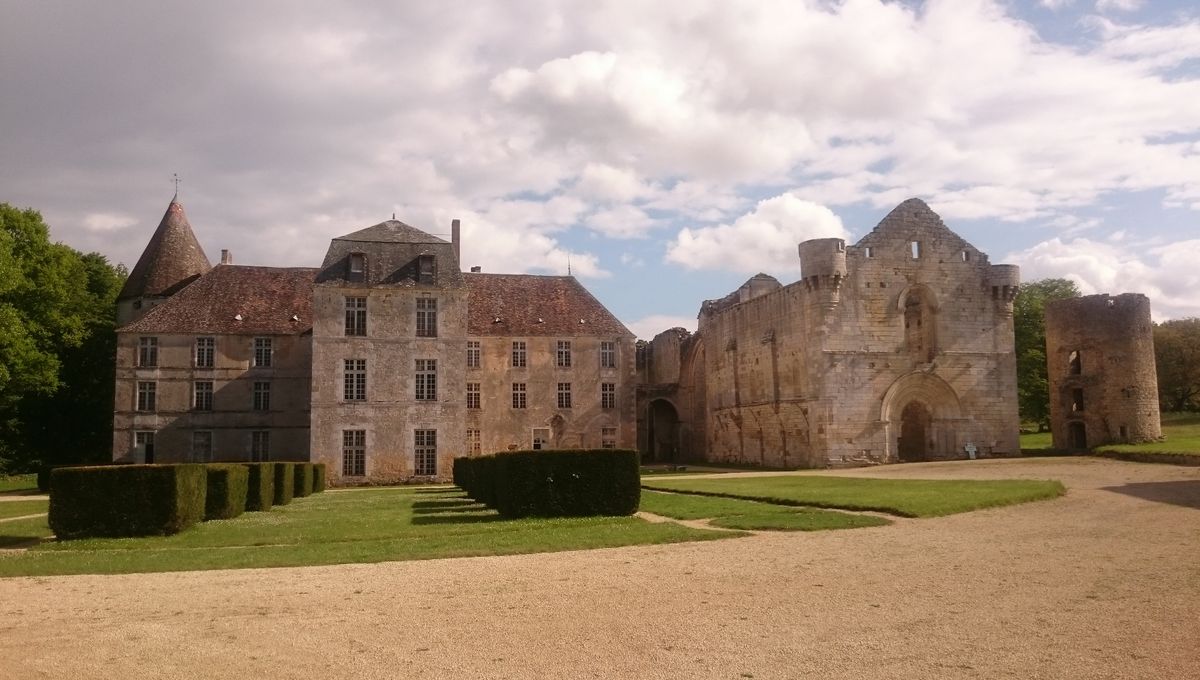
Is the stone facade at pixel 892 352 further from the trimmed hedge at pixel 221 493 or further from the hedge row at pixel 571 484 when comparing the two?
the trimmed hedge at pixel 221 493

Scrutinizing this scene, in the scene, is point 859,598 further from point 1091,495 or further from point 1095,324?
point 1095,324

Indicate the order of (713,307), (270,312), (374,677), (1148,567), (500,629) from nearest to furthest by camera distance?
1. (374,677)
2. (500,629)
3. (1148,567)
4. (270,312)
5. (713,307)

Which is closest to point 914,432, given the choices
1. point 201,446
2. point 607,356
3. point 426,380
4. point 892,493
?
point 607,356

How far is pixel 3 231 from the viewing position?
3494cm

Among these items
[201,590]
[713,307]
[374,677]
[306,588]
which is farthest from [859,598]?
[713,307]

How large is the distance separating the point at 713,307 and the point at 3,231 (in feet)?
101

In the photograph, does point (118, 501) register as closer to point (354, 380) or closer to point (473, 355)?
→ point (354, 380)

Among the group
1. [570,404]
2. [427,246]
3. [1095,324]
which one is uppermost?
[427,246]

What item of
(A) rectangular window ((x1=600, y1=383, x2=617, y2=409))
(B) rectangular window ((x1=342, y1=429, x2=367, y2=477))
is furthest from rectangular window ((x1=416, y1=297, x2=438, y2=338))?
(A) rectangular window ((x1=600, y1=383, x2=617, y2=409))

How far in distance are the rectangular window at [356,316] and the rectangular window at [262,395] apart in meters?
6.30

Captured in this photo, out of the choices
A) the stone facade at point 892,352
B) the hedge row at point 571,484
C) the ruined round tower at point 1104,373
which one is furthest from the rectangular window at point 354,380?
the ruined round tower at point 1104,373

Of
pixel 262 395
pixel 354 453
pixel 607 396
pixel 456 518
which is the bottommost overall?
pixel 456 518

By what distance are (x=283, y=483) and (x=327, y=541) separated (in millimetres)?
10290

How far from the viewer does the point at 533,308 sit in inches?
1673
